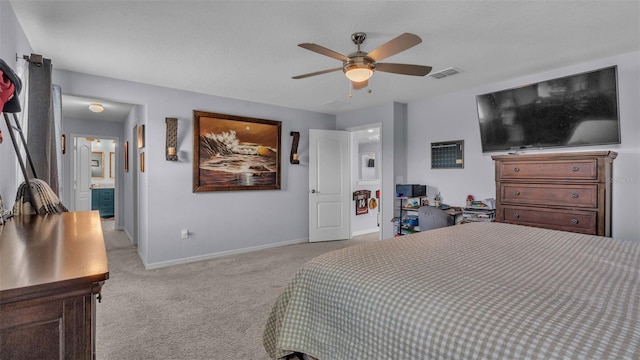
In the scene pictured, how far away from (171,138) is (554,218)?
173 inches

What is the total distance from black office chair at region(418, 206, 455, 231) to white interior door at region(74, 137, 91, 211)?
684 centimetres

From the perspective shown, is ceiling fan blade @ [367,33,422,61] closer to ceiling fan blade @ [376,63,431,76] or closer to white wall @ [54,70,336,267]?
ceiling fan blade @ [376,63,431,76]

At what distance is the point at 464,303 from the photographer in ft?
3.18

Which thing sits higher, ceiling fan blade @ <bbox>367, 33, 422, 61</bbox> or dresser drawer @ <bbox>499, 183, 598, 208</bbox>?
ceiling fan blade @ <bbox>367, 33, 422, 61</bbox>

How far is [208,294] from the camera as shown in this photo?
3.00 metres

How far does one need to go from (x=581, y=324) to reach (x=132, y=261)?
4731 mm

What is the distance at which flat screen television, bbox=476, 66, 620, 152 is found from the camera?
2.91 m

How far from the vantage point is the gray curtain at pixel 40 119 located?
221cm

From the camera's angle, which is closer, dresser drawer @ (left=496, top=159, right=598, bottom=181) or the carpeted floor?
the carpeted floor

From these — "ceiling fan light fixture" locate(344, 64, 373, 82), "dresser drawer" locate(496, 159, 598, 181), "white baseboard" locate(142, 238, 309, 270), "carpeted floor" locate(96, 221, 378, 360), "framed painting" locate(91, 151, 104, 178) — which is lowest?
"carpeted floor" locate(96, 221, 378, 360)

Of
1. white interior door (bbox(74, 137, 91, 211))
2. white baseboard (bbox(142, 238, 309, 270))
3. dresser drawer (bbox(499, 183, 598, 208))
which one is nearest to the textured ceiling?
dresser drawer (bbox(499, 183, 598, 208))

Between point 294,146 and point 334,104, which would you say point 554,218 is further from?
point 294,146

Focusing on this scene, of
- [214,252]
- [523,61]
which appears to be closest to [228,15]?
[523,61]

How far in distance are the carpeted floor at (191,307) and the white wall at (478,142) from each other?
7.34 feet
